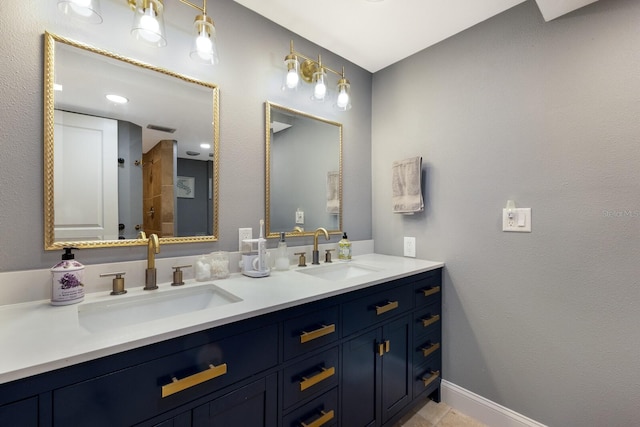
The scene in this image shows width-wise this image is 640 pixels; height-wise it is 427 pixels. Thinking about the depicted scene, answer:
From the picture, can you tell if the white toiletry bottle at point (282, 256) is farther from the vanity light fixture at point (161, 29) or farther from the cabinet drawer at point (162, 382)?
the vanity light fixture at point (161, 29)

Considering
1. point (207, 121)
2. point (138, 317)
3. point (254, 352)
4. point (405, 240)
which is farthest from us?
point (405, 240)

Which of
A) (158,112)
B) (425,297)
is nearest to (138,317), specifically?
(158,112)

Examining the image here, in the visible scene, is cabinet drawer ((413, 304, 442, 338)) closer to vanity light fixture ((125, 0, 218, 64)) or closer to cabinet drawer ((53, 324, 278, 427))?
cabinet drawer ((53, 324, 278, 427))

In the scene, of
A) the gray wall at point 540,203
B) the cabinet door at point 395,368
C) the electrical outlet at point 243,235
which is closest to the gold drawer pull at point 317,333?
the cabinet door at point 395,368

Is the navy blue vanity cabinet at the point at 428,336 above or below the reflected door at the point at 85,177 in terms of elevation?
below

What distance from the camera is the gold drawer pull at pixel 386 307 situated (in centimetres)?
137

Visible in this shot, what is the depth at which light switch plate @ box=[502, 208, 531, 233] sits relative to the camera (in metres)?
1.49

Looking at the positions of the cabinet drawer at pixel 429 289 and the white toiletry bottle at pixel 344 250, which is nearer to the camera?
the cabinet drawer at pixel 429 289

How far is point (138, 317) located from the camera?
106cm

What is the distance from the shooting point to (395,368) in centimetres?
147

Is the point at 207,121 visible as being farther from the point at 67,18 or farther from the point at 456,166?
the point at 456,166

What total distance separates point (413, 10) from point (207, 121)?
125 centimetres

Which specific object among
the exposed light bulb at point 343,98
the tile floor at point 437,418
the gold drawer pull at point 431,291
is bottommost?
the tile floor at point 437,418

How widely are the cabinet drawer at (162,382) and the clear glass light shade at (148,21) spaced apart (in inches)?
47.9
